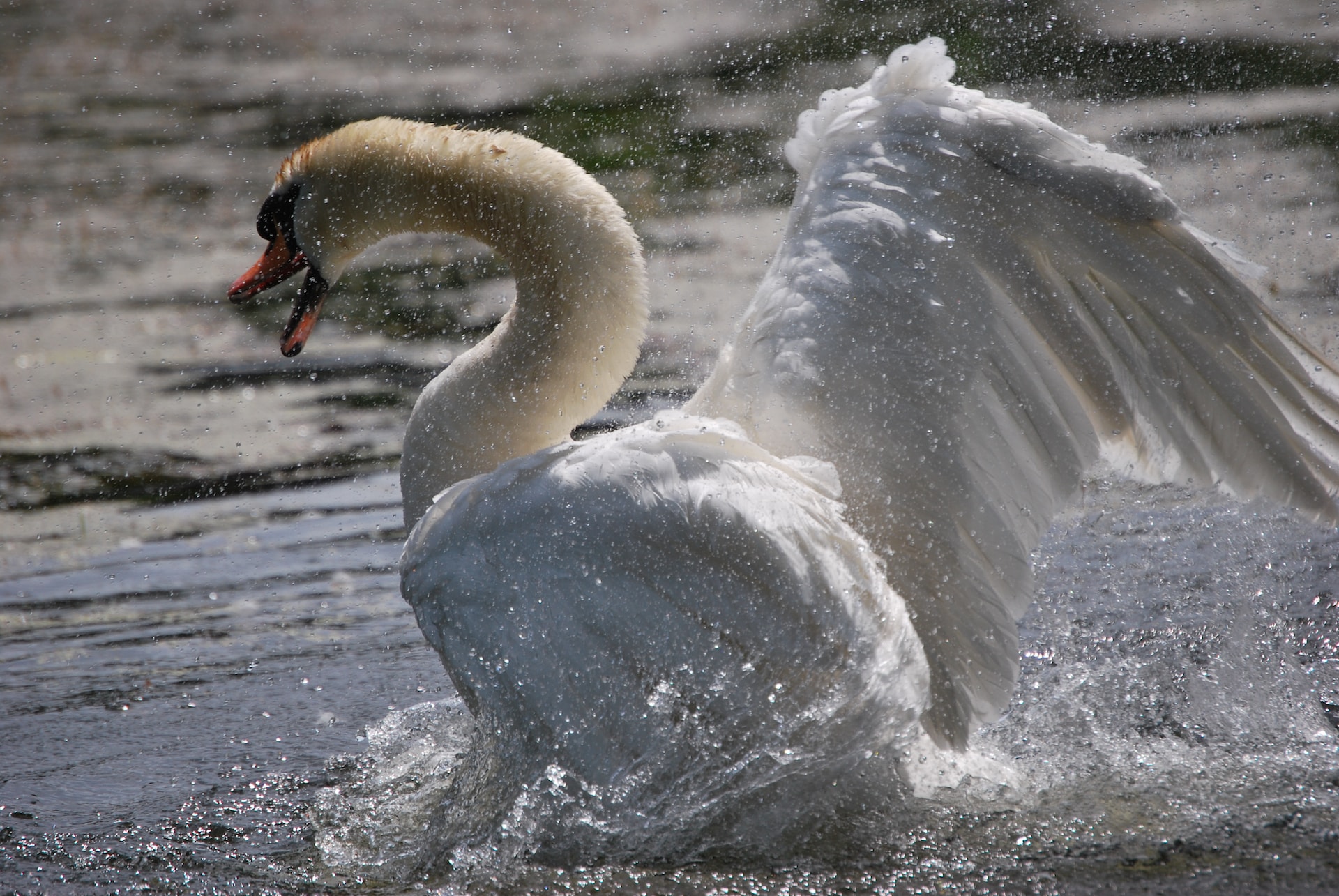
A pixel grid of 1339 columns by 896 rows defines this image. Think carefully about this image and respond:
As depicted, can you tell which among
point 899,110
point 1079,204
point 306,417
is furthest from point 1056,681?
point 306,417

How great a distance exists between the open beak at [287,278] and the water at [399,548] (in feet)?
3.40

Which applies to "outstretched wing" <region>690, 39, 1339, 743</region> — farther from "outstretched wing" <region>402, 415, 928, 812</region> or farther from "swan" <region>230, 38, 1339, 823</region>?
"outstretched wing" <region>402, 415, 928, 812</region>

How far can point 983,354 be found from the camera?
3670 millimetres

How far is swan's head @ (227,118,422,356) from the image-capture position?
13.6 ft

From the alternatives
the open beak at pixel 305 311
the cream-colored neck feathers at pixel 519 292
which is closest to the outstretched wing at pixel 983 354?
the cream-colored neck feathers at pixel 519 292

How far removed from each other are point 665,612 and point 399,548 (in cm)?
256

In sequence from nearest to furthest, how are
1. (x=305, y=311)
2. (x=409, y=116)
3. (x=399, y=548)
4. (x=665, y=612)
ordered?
(x=665, y=612) → (x=305, y=311) → (x=399, y=548) → (x=409, y=116)

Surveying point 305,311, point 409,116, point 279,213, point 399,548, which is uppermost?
point 279,213

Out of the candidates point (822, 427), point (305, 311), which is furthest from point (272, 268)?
point (822, 427)

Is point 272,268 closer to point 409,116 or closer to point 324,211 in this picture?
point 324,211

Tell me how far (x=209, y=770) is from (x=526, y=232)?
172 cm

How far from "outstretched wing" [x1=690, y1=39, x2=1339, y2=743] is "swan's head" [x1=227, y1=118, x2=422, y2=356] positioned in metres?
1.12

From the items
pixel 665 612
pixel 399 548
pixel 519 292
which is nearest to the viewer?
pixel 665 612

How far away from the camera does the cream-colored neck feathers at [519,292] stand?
3945mm
